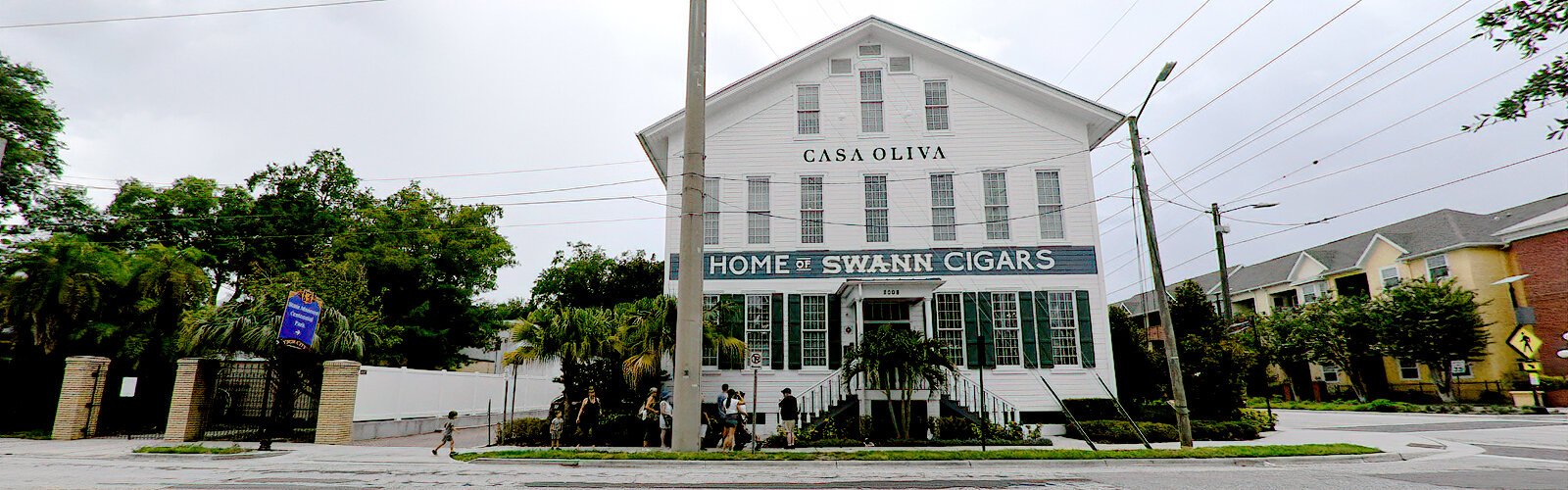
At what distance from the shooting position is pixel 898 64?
2153 centimetres

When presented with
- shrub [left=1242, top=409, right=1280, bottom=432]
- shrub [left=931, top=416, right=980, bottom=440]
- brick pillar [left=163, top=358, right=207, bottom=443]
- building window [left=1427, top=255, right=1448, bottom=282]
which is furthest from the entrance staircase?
building window [left=1427, top=255, right=1448, bottom=282]

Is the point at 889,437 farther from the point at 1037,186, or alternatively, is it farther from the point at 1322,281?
the point at 1322,281

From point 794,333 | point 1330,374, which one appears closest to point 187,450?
point 794,333

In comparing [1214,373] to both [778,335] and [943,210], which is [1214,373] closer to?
[943,210]

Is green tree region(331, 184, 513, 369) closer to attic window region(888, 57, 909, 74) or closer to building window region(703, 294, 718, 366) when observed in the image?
building window region(703, 294, 718, 366)

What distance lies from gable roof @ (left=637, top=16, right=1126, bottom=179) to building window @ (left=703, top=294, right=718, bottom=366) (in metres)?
4.81

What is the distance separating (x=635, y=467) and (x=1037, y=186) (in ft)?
43.1

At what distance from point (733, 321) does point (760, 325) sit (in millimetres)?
755

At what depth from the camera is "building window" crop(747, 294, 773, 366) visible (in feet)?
63.7

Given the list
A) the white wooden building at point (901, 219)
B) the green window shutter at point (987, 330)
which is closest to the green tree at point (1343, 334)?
the white wooden building at point (901, 219)

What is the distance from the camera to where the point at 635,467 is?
40.3 ft

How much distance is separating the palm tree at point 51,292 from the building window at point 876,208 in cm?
2030

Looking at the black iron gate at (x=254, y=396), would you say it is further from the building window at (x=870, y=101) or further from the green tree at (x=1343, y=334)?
the green tree at (x=1343, y=334)

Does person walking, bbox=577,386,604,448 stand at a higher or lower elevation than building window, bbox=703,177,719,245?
lower
